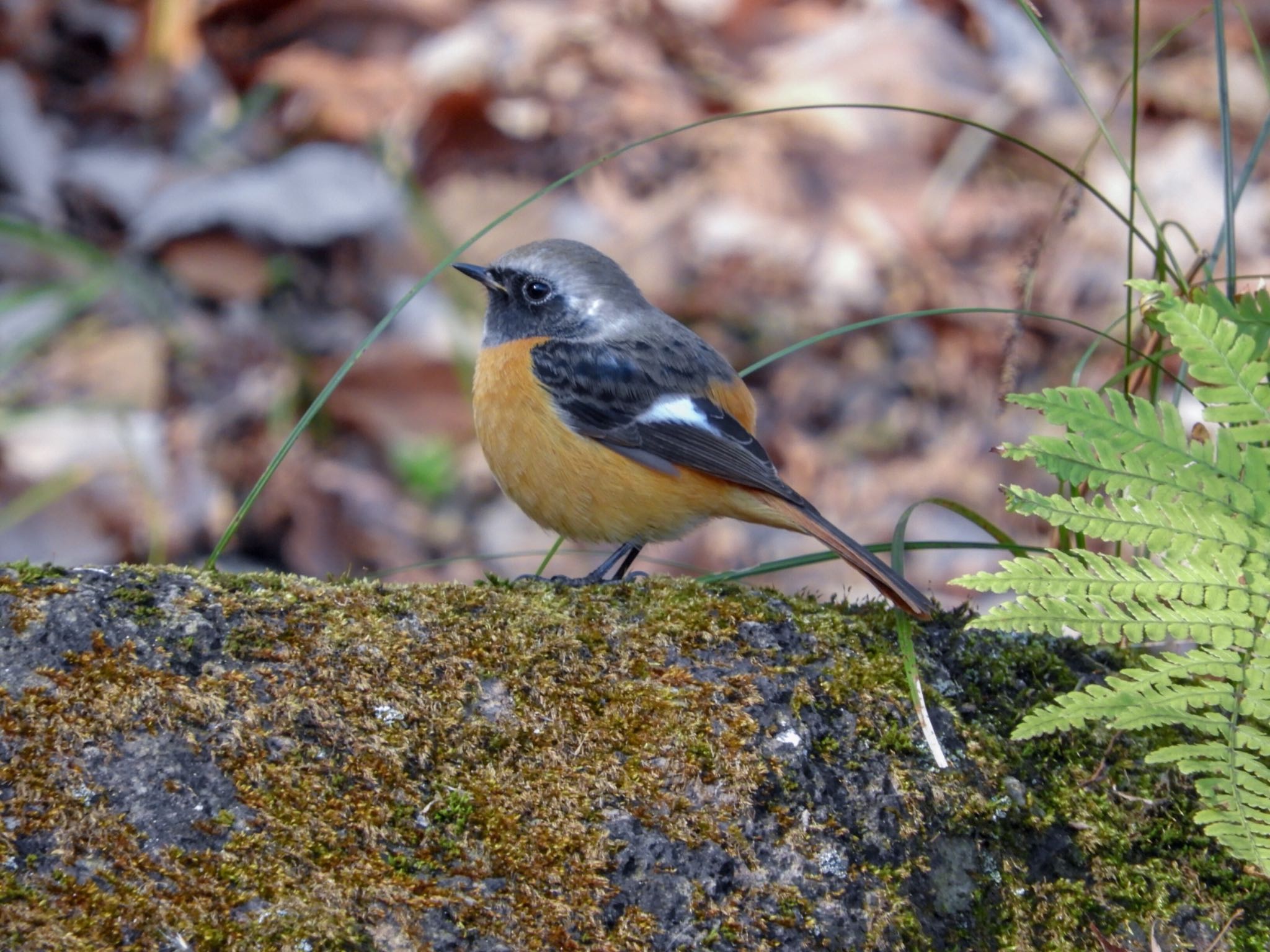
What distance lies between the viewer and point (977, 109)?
809cm

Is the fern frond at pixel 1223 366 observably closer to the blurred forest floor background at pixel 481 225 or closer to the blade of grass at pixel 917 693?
the blade of grass at pixel 917 693

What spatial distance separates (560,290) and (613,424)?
77cm

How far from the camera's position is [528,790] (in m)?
2.33

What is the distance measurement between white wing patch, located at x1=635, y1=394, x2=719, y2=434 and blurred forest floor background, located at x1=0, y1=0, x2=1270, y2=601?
253cm

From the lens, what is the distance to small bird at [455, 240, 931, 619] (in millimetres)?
3822

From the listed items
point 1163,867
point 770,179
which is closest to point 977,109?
point 770,179

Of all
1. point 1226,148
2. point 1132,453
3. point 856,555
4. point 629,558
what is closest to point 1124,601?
point 1132,453

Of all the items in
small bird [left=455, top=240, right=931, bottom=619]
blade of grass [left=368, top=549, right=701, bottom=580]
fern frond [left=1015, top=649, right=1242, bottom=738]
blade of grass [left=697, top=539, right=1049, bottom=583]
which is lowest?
fern frond [left=1015, top=649, right=1242, bottom=738]

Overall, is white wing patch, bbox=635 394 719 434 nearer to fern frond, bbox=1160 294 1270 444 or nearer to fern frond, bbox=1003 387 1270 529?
fern frond, bbox=1003 387 1270 529

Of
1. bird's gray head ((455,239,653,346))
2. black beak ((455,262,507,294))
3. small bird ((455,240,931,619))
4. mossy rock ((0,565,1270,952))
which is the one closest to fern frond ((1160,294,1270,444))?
mossy rock ((0,565,1270,952))

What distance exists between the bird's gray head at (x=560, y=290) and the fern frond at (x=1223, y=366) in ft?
7.46

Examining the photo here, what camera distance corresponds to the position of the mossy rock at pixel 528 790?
2.08m

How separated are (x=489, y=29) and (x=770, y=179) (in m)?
2.41

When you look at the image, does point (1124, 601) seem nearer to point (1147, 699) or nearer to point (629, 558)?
point (1147, 699)
